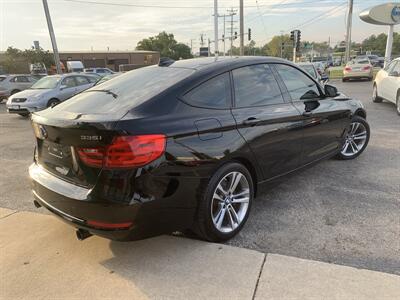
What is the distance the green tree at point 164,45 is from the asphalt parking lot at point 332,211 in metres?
90.7

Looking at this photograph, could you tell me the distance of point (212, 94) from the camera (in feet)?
10.8

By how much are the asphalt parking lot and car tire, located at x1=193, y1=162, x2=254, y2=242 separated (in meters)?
0.16

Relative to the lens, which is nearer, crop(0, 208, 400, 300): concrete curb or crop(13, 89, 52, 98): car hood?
crop(0, 208, 400, 300): concrete curb

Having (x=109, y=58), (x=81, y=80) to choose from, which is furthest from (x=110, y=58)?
(x=81, y=80)

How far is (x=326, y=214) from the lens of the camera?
151 inches

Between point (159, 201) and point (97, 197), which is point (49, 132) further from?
point (159, 201)

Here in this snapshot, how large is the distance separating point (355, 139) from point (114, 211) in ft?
14.6

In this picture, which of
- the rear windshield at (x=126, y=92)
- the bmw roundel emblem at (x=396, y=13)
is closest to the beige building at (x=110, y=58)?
the bmw roundel emblem at (x=396, y=13)

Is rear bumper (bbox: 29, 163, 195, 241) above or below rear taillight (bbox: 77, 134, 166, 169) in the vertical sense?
below

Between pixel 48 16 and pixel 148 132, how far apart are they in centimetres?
2405

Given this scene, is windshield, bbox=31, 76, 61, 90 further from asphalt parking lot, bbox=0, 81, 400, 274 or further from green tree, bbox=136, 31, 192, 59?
green tree, bbox=136, 31, 192, 59

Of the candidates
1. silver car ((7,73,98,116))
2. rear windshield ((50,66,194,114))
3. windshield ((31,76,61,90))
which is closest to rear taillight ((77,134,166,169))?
rear windshield ((50,66,194,114))

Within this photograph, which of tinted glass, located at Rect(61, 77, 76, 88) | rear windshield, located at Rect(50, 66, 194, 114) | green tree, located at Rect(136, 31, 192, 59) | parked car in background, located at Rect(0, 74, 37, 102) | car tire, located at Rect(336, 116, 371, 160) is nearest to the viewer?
rear windshield, located at Rect(50, 66, 194, 114)

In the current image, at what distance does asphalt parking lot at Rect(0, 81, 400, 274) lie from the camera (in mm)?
3158
